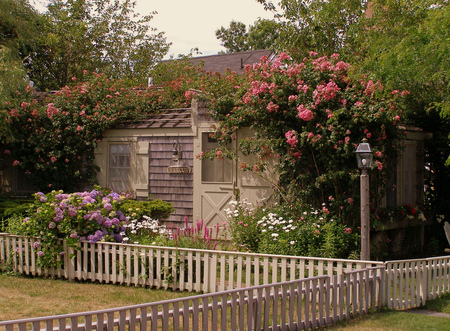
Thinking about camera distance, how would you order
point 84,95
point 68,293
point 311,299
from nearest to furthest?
1. point 311,299
2. point 68,293
3. point 84,95

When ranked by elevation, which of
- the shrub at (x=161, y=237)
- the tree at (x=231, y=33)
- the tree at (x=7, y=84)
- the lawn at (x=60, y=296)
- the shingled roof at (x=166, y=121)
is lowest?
the lawn at (x=60, y=296)

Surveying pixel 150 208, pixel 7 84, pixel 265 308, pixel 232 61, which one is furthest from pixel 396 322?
pixel 232 61

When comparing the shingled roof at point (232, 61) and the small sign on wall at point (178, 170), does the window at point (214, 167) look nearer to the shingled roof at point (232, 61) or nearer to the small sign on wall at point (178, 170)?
the small sign on wall at point (178, 170)

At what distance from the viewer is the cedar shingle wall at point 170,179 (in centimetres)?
1192

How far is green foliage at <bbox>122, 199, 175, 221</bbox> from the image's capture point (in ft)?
33.6

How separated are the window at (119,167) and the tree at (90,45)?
11915mm

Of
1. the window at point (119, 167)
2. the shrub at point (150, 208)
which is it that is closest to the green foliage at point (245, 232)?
the shrub at point (150, 208)

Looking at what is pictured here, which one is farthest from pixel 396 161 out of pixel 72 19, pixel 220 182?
pixel 72 19

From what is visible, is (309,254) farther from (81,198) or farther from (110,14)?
(110,14)

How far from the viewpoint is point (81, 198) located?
8.98 metres

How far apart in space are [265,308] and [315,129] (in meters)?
4.92

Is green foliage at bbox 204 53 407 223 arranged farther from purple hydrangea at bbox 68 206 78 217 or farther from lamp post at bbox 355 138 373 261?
purple hydrangea at bbox 68 206 78 217

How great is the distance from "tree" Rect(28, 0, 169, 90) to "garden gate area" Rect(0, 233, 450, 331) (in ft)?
54.4

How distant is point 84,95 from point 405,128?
7780mm
